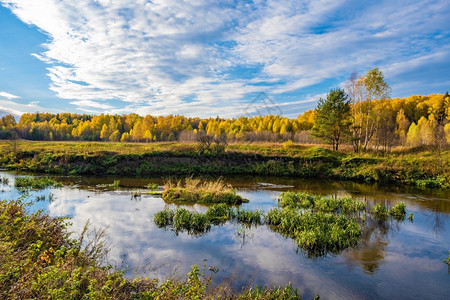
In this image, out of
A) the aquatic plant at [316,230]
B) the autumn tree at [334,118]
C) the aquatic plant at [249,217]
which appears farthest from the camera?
the autumn tree at [334,118]

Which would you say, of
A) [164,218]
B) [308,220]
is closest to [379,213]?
[308,220]

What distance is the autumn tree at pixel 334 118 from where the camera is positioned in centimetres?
3947

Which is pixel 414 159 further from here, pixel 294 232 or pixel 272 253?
pixel 272 253

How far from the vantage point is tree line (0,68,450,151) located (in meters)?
39.5

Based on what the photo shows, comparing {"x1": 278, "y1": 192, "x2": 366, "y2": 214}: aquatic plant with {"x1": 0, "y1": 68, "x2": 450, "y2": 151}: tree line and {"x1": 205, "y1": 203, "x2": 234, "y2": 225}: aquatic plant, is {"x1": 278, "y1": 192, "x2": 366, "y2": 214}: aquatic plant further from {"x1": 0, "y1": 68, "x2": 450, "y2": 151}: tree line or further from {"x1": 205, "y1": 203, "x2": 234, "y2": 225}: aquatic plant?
{"x1": 0, "y1": 68, "x2": 450, "y2": 151}: tree line

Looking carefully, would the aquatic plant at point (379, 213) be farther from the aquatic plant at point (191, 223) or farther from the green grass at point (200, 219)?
the aquatic plant at point (191, 223)

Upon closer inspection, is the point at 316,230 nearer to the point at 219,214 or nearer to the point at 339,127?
the point at 219,214

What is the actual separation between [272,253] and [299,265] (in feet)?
3.85

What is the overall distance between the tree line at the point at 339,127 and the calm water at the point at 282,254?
2236 cm

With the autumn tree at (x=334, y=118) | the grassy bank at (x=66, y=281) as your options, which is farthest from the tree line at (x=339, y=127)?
the grassy bank at (x=66, y=281)

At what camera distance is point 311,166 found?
33406 millimetres

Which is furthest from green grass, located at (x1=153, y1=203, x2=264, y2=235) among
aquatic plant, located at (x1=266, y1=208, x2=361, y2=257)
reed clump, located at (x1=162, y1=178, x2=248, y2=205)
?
reed clump, located at (x1=162, y1=178, x2=248, y2=205)

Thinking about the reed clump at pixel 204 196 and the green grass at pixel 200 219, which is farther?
the reed clump at pixel 204 196

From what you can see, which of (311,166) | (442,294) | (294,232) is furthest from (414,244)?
(311,166)
